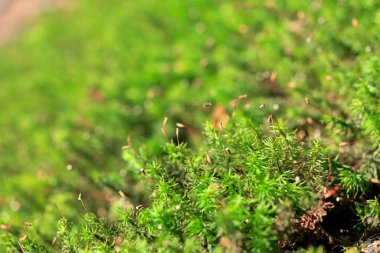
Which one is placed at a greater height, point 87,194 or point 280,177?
point 280,177

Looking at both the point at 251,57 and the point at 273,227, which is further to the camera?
the point at 251,57

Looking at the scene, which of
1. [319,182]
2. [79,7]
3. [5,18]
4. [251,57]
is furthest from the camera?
[5,18]

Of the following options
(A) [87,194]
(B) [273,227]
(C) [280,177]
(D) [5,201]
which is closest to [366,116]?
(C) [280,177]

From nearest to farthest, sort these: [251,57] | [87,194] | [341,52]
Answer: [341,52], [87,194], [251,57]

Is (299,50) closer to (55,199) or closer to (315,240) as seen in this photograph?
(315,240)

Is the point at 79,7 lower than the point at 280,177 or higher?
lower

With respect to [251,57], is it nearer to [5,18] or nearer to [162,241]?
[162,241]

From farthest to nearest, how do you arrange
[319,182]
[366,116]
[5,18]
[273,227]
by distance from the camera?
[5,18] < [366,116] < [319,182] < [273,227]

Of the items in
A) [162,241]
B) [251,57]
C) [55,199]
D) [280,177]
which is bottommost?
[55,199]

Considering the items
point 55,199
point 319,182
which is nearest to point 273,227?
point 319,182
